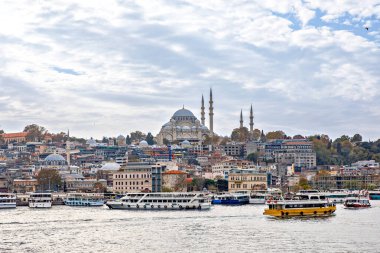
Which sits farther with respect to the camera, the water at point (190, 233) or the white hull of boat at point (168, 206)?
the white hull of boat at point (168, 206)

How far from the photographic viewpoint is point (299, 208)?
164ft

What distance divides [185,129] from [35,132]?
3078 centimetres

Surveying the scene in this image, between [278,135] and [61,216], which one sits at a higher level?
[278,135]

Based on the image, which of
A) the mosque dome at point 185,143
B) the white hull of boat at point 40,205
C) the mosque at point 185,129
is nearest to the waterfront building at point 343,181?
the white hull of boat at point 40,205

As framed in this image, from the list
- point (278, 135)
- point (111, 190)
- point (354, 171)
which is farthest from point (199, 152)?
point (111, 190)

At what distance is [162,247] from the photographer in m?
33.8

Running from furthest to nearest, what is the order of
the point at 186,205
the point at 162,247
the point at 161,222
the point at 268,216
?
the point at 186,205 < the point at 268,216 < the point at 161,222 < the point at 162,247

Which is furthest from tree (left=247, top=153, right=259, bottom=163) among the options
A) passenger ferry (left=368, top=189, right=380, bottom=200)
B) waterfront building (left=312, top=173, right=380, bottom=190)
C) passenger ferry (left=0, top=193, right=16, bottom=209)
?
passenger ferry (left=0, top=193, right=16, bottom=209)

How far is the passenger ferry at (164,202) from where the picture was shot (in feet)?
198

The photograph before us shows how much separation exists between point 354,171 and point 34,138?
72712 millimetres

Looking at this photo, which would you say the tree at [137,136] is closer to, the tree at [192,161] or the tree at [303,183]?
the tree at [192,161]

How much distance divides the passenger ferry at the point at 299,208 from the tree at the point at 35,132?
113 m

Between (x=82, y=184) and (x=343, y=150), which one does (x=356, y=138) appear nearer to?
(x=343, y=150)

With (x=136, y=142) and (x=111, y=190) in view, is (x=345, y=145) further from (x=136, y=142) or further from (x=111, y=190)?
(x=111, y=190)
